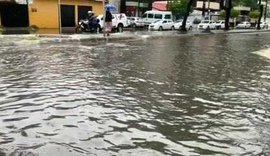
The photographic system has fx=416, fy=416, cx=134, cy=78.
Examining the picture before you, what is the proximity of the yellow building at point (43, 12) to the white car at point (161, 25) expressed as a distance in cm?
648

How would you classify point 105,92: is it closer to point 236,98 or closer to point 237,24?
point 236,98

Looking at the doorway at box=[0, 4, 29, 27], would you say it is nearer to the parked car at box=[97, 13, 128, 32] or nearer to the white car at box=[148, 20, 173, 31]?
the parked car at box=[97, 13, 128, 32]

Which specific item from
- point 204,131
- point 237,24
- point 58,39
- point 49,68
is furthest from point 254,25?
point 204,131

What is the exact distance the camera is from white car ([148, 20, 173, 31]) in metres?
45.0

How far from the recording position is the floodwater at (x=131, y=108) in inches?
249

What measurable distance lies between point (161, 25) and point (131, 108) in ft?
124

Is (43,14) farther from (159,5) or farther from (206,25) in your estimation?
(159,5)

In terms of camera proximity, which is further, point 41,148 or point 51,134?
→ point 51,134

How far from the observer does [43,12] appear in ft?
131

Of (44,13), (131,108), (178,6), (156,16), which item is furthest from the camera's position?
(178,6)

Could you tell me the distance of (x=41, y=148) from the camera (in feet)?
19.9

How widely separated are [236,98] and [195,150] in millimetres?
3891

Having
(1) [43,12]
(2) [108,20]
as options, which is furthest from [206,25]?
(2) [108,20]

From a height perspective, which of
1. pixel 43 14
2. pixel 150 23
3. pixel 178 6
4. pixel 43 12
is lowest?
pixel 150 23
